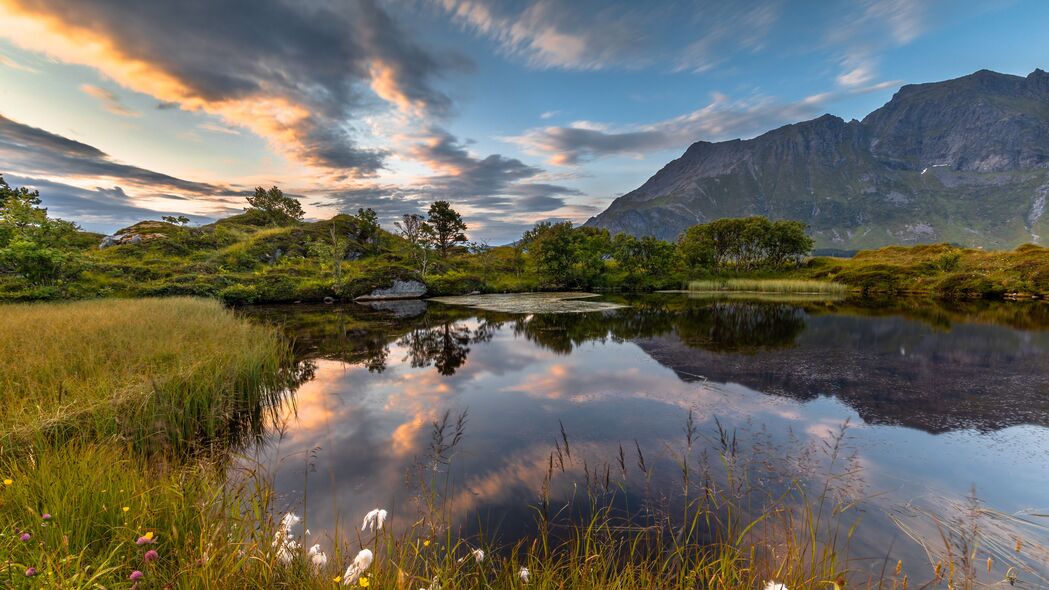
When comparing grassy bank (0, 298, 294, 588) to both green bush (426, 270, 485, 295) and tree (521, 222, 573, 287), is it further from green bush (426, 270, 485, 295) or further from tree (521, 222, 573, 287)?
tree (521, 222, 573, 287)

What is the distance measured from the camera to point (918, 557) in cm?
557

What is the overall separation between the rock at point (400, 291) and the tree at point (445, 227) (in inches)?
Result: 1213

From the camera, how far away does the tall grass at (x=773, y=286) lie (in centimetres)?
5790

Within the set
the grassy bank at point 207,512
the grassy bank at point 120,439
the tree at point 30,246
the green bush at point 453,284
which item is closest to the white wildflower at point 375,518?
the grassy bank at point 207,512

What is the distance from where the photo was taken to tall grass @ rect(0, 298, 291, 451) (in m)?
7.00

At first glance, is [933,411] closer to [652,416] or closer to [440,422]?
[652,416]

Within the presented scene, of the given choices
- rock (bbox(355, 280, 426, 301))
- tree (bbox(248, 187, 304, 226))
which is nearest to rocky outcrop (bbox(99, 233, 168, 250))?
tree (bbox(248, 187, 304, 226))

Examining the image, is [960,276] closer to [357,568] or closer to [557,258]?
[557,258]

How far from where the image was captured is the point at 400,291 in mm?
56469

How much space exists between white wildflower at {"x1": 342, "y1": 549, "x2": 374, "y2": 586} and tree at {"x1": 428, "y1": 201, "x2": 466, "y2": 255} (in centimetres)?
8584

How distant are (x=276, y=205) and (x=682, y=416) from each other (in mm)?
106373

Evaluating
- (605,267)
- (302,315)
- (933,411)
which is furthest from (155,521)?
(605,267)

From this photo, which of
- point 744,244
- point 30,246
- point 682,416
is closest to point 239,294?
point 30,246

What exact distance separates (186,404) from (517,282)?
196ft
